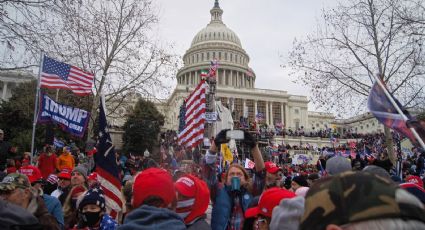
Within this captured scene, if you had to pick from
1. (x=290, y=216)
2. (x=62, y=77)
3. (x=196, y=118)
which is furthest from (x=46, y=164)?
(x=290, y=216)

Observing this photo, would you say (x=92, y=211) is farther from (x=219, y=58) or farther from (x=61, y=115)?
(x=219, y=58)

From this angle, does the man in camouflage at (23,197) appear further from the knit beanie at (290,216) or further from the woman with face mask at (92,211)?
the knit beanie at (290,216)

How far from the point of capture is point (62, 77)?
10031 millimetres

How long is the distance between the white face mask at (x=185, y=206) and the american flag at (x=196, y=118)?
19.3 feet

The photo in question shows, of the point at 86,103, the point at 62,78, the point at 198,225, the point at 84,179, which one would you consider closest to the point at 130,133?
the point at 86,103

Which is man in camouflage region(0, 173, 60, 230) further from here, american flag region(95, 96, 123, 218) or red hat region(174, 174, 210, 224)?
red hat region(174, 174, 210, 224)

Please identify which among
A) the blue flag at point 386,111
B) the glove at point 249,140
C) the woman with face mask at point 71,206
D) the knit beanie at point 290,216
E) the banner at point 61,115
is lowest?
the woman with face mask at point 71,206

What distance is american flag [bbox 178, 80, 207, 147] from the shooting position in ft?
28.5

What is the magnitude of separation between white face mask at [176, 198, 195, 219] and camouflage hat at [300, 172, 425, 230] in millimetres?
1809

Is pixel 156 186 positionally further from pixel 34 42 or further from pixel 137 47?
pixel 137 47

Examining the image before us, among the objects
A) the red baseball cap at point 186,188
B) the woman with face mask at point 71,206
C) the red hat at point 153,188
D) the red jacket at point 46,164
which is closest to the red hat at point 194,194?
the red baseball cap at point 186,188

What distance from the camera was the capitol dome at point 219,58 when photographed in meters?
81.8

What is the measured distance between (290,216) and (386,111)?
5.13ft

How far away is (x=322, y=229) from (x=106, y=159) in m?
3.28
